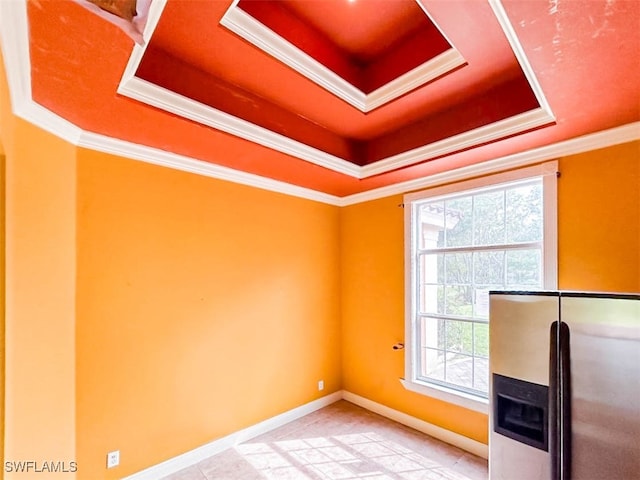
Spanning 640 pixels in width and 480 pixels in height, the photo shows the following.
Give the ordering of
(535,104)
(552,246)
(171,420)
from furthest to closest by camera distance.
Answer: (171,420)
(552,246)
(535,104)

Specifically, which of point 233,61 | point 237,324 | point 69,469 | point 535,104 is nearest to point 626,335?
point 535,104

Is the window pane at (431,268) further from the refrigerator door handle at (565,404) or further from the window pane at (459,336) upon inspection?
the refrigerator door handle at (565,404)

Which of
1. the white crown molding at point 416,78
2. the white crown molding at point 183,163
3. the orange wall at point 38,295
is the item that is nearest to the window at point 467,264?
the white crown molding at point 416,78

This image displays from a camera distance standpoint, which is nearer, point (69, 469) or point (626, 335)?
point (626, 335)

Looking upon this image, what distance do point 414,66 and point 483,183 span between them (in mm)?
1276

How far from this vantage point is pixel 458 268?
116 inches

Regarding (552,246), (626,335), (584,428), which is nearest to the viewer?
(626,335)

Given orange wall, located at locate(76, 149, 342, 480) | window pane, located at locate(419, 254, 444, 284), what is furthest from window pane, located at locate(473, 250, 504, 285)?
orange wall, located at locate(76, 149, 342, 480)

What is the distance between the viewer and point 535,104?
1.94m

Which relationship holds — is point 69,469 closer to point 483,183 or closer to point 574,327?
point 574,327

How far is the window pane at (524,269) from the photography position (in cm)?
245

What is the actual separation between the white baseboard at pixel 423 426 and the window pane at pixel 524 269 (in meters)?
1.42

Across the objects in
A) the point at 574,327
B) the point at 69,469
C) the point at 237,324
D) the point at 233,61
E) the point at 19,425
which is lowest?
the point at 69,469

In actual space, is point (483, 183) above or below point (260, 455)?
above
